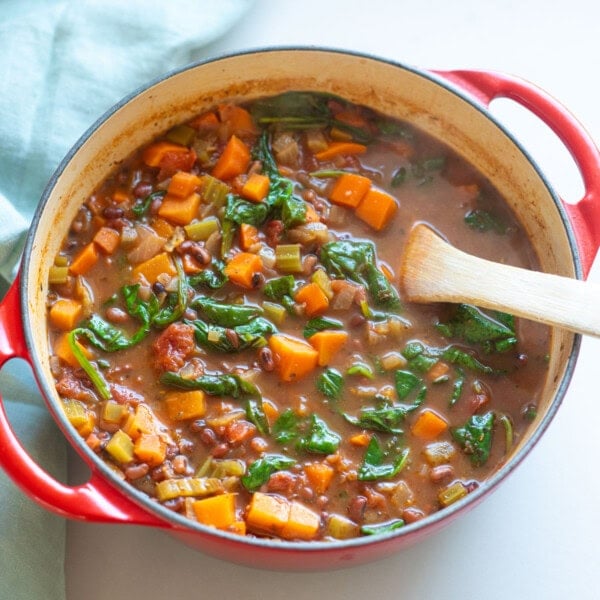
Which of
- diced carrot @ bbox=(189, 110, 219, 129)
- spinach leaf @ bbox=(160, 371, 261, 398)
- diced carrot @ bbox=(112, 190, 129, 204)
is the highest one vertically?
diced carrot @ bbox=(189, 110, 219, 129)

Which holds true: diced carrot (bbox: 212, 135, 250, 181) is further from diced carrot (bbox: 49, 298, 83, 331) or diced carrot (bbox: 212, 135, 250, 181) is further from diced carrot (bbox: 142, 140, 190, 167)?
diced carrot (bbox: 49, 298, 83, 331)

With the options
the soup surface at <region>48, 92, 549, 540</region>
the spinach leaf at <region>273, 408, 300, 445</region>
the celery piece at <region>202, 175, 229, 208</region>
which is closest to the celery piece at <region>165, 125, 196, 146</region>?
the soup surface at <region>48, 92, 549, 540</region>

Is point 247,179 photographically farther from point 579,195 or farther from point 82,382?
point 579,195

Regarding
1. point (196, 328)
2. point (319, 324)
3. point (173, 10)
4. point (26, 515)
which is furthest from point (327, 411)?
point (173, 10)

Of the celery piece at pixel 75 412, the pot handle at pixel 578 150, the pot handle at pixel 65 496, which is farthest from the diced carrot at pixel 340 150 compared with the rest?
the pot handle at pixel 65 496

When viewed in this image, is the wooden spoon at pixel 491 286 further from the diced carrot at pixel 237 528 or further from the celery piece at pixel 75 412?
the celery piece at pixel 75 412
